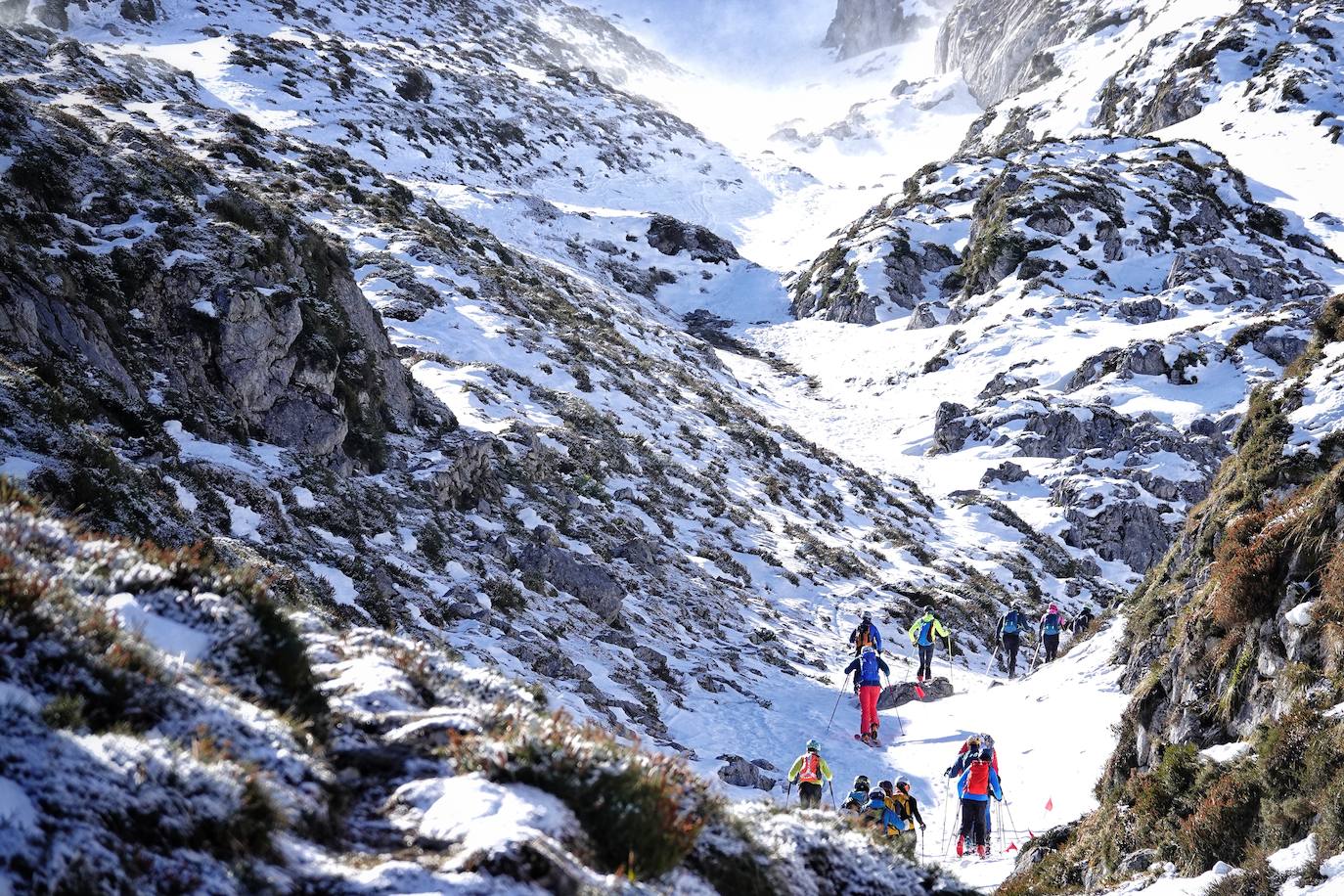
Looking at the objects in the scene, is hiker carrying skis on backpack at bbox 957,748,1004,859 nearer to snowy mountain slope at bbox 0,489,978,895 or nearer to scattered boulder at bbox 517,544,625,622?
snowy mountain slope at bbox 0,489,978,895

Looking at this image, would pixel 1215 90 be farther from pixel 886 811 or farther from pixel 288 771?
pixel 288 771

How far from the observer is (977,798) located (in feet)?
38.0

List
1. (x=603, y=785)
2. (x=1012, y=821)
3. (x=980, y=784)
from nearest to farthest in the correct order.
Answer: (x=603, y=785)
(x=980, y=784)
(x=1012, y=821)

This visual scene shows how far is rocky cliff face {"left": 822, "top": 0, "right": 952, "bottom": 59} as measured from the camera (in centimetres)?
19425

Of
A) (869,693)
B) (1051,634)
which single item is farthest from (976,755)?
(1051,634)

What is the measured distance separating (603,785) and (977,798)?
912 cm

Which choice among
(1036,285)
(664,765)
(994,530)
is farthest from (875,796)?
(1036,285)

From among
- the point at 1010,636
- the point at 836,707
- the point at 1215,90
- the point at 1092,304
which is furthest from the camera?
the point at 1215,90

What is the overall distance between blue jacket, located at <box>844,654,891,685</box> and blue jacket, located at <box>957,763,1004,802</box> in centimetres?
454

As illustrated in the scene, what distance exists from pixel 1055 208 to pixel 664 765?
63.5m

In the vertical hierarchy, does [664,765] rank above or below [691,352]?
above

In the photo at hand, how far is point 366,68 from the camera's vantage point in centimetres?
7506

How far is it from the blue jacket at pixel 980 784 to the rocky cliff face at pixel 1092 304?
2772 cm

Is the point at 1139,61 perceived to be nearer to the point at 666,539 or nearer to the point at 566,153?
the point at 566,153
